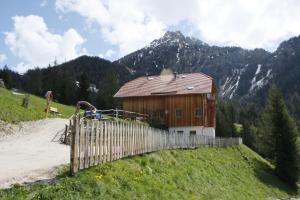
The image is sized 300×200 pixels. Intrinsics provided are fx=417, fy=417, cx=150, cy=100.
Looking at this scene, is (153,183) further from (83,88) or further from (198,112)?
(83,88)

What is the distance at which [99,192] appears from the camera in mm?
13859

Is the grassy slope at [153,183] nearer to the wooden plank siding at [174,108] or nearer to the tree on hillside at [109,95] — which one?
the wooden plank siding at [174,108]

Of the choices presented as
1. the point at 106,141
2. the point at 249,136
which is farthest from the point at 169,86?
the point at 249,136

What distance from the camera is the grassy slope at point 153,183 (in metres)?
13.0

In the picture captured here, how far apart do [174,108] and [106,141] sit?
137 feet

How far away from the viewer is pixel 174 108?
59000 millimetres

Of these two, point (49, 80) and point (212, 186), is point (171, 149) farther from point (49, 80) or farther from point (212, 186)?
point (49, 80)

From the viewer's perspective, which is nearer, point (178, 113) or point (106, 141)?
point (106, 141)

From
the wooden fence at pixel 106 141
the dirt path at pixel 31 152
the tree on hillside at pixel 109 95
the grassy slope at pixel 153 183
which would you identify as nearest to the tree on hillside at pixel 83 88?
the tree on hillside at pixel 109 95

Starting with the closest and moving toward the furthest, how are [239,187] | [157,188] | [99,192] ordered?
[99,192]
[157,188]
[239,187]

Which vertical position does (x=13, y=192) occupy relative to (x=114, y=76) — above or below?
below

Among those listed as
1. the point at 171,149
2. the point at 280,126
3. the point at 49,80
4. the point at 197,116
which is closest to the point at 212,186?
the point at 171,149

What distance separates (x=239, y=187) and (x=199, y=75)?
101 feet

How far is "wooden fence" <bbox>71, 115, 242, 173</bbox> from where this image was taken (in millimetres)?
15059
